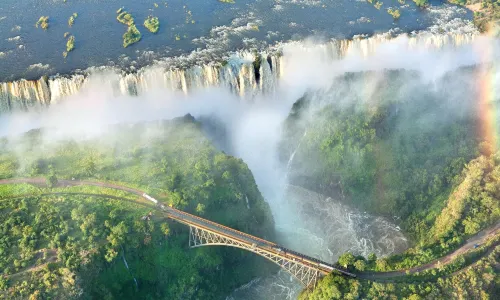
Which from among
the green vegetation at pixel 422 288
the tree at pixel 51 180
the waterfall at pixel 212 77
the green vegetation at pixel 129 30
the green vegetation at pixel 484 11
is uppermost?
the green vegetation at pixel 129 30

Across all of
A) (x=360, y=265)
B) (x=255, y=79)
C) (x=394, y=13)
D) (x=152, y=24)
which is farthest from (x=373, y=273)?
(x=394, y=13)

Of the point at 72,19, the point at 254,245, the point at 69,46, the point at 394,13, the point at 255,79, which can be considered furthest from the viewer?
the point at 394,13

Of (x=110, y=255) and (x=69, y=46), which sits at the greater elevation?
(x=69, y=46)

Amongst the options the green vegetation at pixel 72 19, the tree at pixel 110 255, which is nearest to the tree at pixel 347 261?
the tree at pixel 110 255

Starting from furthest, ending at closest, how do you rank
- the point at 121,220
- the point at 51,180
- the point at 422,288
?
the point at 51,180
the point at 121,220
the point at 422,288

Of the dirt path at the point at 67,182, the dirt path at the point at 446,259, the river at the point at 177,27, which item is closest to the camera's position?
the dirt path at the point at 446,259

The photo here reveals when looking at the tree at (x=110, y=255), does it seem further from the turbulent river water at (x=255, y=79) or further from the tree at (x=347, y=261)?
the tree at (x=347, y=261)

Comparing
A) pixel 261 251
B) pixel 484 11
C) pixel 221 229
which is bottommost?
pixel 261 251

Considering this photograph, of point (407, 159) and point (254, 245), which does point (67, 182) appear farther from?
point (407, 159)
